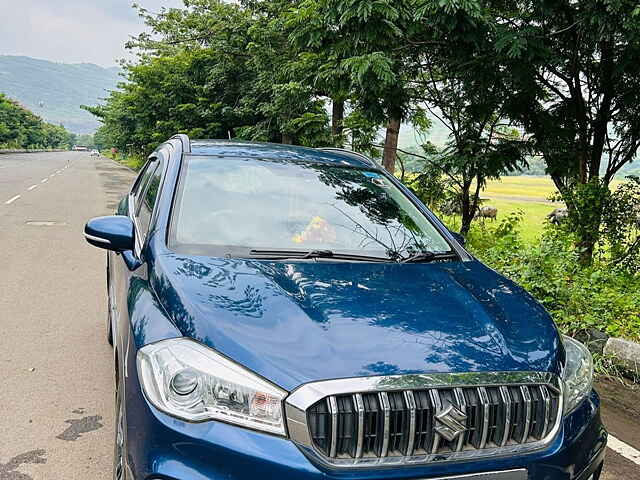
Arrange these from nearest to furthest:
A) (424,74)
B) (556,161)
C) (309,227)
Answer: (309,227) → (556,161) → (424,74)

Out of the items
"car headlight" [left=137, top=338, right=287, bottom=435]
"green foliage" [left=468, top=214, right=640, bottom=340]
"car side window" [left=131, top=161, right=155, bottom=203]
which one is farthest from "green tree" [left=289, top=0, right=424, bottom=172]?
"car headlight" [left=137, top=338, right=287, bottom=435]

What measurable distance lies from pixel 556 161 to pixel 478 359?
6.91 meters

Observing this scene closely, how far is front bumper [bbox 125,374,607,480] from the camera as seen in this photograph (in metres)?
1.80

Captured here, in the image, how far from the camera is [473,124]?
29.5 ft

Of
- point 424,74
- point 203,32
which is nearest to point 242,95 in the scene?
point 203,32

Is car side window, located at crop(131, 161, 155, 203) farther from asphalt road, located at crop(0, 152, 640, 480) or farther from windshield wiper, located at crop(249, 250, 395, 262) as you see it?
windshield wiper, located at crop(249, 250, 395, 262)

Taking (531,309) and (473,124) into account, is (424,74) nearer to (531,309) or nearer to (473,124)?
(473,124)

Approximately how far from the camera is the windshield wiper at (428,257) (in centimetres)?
307

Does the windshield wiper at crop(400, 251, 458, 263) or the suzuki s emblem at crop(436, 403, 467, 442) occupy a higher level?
the windshield wiper at crop(400, 251, 458, 263)

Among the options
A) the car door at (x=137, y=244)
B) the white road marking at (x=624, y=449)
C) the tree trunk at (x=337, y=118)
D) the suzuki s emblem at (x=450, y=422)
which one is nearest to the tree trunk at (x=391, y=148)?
the tree trunk at (x=337, y=118)

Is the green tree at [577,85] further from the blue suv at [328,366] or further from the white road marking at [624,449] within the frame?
the blue suv at [328,366]

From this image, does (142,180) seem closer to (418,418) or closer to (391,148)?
(418,418)

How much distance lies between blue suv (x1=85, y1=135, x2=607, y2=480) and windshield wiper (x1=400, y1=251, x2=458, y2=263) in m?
0.02

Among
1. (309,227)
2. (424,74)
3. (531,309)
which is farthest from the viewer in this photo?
(424,74)
